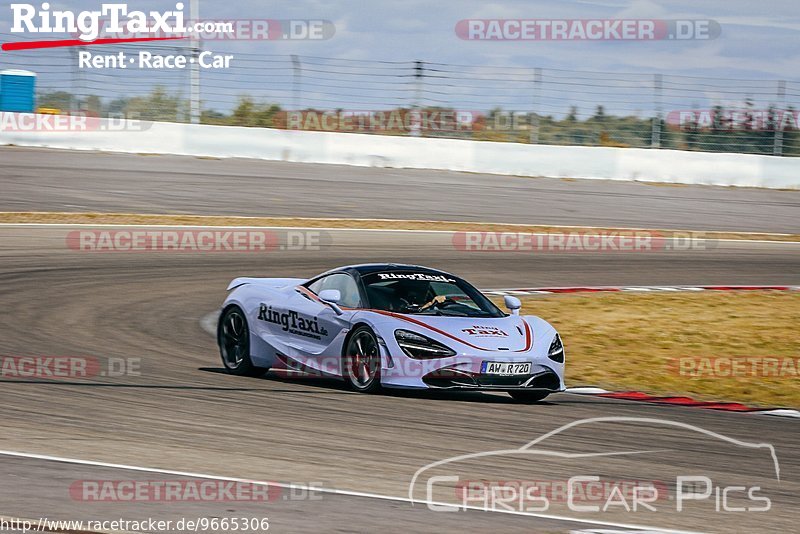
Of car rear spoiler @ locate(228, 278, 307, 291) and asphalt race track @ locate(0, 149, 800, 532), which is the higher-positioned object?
car rear spoiler @ locate(228, 278, 307, 291)

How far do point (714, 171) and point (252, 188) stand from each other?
10546 mm

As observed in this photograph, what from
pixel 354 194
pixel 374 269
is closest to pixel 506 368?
pixel 374 269

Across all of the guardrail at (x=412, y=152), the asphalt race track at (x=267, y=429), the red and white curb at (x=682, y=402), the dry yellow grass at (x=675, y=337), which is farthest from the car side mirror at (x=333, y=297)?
the guardrail at (x=412, y=152)

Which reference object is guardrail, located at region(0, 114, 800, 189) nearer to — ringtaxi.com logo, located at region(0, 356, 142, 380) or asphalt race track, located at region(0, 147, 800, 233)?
asphalt race track, located at region(0, 147, 800, 233)

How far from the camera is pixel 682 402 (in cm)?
994

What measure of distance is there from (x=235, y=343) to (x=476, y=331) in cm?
250

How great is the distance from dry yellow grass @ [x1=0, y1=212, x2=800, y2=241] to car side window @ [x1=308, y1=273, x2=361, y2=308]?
10.5 metres

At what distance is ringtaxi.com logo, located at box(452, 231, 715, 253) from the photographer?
2025 cm

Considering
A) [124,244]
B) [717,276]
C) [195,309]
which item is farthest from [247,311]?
[717,276]

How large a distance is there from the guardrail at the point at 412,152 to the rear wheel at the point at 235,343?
15.9m

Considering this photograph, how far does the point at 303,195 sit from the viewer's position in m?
23.3

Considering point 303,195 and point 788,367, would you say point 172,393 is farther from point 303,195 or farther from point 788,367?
point 303,195

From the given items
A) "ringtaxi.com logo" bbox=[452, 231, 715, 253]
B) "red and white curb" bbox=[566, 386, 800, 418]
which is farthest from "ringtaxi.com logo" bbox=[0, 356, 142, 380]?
"ringtaxi.com logo" bbox=[452, 231, 715, 253]

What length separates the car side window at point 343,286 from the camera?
32.3 ft
